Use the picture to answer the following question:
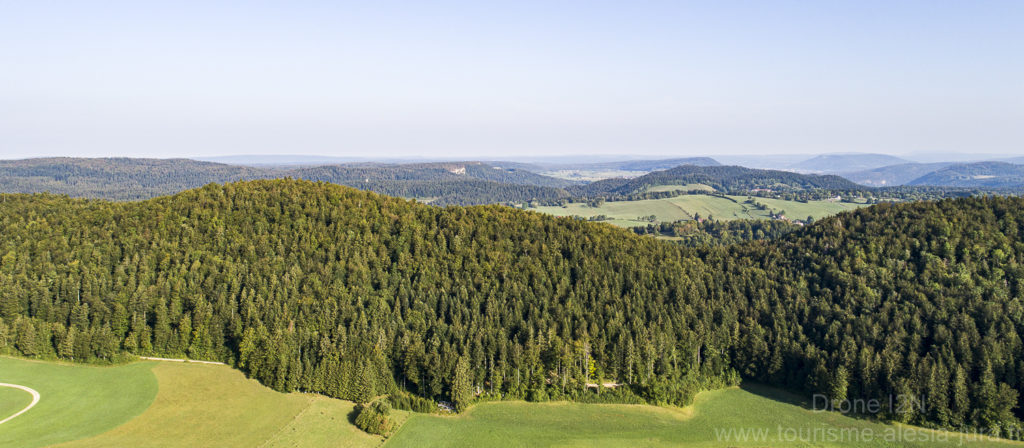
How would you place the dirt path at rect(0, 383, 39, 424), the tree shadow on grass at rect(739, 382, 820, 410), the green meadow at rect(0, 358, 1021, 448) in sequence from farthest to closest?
the tree shadow on grass at rect(739, 382, 820, 410) < the dirt path at rect(0, 383, 39, 424) < the green meadow at rect(0, 358, 1021, 448)

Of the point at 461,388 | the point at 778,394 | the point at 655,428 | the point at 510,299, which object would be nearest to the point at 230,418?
the point at 461,388

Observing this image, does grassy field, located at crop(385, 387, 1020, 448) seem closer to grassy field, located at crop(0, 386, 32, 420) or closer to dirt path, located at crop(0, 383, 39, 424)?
dirt path, located at crop(0, 383, 39, 424)

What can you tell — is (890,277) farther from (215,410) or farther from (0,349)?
(0,349)

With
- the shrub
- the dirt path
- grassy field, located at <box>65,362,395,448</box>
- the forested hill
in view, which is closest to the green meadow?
grassy field, located at <box>65,362,395,448</box>

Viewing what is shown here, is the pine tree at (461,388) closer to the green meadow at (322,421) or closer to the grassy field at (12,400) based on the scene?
the green meadow at (322,421)

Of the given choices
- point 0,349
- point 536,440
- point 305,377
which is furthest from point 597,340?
point 0,349

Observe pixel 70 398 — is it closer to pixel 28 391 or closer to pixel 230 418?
pixel 28 391

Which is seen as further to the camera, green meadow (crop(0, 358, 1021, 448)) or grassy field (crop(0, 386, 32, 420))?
grassy field (crop(0, 386, 32, 420))
